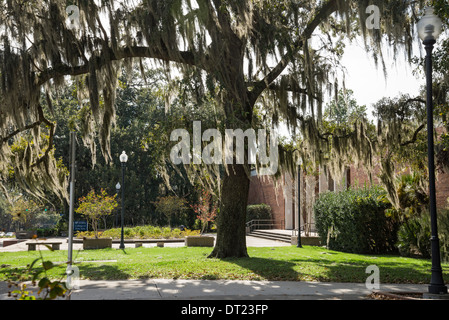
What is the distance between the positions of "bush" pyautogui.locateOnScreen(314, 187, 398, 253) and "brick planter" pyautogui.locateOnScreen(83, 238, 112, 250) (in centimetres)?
1004

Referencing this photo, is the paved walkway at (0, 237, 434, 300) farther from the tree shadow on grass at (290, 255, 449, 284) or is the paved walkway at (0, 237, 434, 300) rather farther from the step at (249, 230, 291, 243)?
the step at (249, 230, 291, 243)

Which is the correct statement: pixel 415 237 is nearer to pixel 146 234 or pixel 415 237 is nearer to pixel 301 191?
pixel 301 191

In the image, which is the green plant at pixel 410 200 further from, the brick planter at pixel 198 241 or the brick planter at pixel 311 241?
A: the brick planter at pixel 198 241

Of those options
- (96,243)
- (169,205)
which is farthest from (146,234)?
(169,205)

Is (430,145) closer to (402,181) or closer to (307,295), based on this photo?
(307,295)

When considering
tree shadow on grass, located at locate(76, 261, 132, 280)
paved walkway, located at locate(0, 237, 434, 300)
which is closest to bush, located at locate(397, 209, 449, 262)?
paved walkway, located at locate(0, 237, 434, 300)

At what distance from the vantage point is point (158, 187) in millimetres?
40719

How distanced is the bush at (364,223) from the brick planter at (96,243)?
32.9ft

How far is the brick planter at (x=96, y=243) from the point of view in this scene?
66.7 feet

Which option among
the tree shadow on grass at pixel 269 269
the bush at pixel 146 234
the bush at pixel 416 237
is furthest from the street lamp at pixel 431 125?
the bush at pixel 146 234

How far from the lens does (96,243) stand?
20562 mm

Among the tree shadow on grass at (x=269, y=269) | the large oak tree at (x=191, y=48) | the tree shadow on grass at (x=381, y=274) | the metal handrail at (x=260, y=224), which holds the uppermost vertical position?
the large oak tree at (x=191, y=48)

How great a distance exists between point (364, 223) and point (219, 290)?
1068 centimetres

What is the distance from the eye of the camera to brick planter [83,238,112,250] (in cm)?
2034
